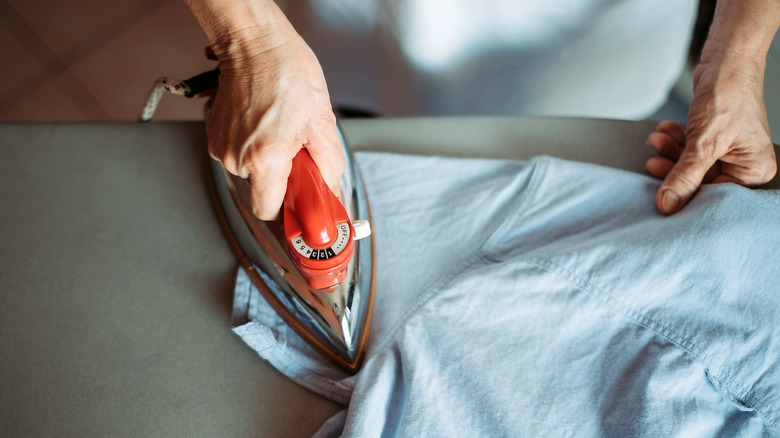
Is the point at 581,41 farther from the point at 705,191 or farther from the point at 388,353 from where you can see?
the point at 388,353

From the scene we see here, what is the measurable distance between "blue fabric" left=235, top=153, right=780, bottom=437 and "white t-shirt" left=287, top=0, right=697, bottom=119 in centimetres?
49

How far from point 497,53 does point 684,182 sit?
0.55m


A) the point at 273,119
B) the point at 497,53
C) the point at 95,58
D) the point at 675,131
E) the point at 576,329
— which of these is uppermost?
the point at 95,58

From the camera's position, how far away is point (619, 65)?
1205 mm

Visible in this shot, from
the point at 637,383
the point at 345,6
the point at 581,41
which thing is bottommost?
the point at 637,383

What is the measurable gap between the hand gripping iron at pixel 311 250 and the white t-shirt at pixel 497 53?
1.51ft

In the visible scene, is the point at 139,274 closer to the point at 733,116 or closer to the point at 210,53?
the point at 210,53

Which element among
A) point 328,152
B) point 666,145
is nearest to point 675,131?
point 666,145

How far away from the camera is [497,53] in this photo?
3.75ft

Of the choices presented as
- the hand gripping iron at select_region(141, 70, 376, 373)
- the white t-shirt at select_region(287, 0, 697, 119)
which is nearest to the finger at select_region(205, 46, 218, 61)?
the hand gripping iron at select_region(141, 70, 376, 373)

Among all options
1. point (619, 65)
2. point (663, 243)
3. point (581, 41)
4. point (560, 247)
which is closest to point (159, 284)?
point (560, 247)

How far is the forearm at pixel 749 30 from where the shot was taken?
74 centimetres

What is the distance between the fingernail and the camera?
2.41 ft

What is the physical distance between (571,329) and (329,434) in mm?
333
